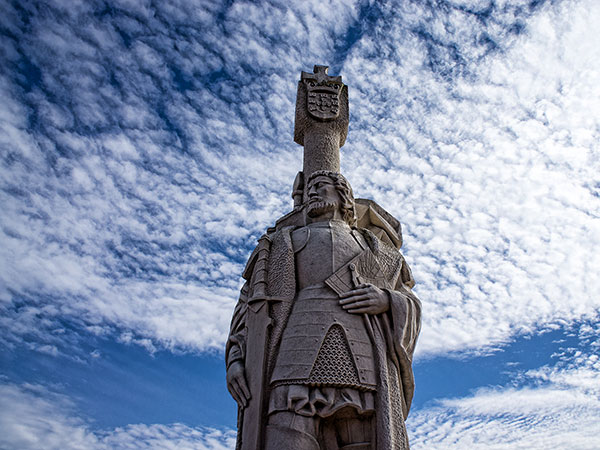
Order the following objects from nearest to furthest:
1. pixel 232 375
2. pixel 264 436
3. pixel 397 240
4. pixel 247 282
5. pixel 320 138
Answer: pixel 264 436 → pixel 232 375 → pixel 247 282 → pixel 397 240 → pixel 320 138

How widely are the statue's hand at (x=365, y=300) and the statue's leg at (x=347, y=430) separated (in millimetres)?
1023

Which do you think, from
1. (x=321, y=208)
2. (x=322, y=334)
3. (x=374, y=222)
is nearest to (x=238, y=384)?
(x=322, y=334)

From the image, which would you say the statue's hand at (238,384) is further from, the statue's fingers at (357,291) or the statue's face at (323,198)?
the statue's face at (323,198)

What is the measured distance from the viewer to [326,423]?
4930 millimetres

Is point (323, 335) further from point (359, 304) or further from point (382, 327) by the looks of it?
point (382, 327)

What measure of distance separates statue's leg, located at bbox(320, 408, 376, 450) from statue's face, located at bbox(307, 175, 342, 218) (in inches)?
97.9

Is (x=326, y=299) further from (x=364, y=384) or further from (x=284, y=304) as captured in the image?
(x=364, y=384)

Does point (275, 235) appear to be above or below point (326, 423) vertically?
above

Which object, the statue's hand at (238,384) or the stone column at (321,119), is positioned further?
the stone column at (321,119)

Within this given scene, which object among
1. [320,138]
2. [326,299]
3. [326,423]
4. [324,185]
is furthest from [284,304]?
[320,138]

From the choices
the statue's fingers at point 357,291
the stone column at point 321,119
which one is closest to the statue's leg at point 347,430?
the statue's fingers at point 357,291

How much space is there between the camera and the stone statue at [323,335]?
4.86m

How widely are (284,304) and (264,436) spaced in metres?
1.34

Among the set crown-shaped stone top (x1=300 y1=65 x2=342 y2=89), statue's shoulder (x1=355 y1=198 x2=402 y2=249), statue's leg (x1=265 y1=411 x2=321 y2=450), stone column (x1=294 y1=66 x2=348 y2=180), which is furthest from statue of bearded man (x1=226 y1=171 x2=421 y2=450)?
crown-shaped stone top (x1=300 y1=65 x2=342 y2=89)
